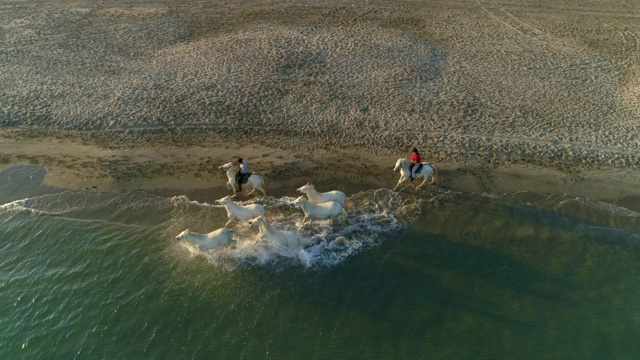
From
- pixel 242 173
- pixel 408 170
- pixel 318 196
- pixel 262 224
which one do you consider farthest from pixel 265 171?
pixel 408 170

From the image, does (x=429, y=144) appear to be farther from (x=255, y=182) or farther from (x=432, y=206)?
(x=255, y=182)

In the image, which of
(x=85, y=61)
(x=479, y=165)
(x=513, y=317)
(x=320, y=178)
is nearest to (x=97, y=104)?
(x=85, y=61)

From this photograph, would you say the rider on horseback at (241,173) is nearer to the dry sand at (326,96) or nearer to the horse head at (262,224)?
the dry sand at (326,96)

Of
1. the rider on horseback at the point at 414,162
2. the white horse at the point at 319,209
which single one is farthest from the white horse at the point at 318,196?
the rider on horseback at the point at 414,162

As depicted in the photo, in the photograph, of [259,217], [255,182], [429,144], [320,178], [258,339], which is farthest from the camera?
[429,144]

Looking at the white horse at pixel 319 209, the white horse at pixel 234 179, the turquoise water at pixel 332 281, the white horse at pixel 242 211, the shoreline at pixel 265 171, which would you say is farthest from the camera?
the shoreline at pixel 265 171

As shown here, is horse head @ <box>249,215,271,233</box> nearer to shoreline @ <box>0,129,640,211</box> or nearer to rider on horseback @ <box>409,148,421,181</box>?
shoreline @ <box>0,129,640,211</box>

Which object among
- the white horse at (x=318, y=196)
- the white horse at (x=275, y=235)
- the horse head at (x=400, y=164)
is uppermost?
the horse head at (x=400, y=164)

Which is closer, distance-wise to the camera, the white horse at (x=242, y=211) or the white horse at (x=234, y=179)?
the white horse at (x=242, y=211)
